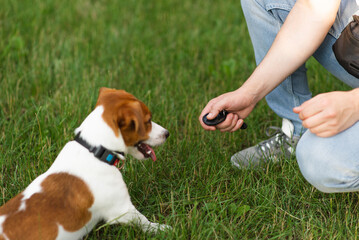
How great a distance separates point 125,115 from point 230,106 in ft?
2.04

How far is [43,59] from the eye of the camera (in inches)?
149

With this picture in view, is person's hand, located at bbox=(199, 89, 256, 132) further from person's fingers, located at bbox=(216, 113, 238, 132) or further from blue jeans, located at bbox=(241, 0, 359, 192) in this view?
blue jeans, located at bbox=(241, 0, 359, 192)

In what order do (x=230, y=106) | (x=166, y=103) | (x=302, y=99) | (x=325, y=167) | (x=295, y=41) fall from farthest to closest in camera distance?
1. (x=166, y=103)
2. (x=302, y=99)
3. (x=230, y=106)
4. (x=295, y=41)
5. (x=325, y=167)

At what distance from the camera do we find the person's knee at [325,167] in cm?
197

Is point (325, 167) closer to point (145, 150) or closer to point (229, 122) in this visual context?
point (229, 122)

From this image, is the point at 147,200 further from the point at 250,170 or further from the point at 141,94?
the point at 141,94

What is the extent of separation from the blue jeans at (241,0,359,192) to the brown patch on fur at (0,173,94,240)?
102 centimetres

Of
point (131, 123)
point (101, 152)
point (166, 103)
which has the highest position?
point (131, 123)

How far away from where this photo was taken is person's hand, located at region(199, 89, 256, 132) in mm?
2334

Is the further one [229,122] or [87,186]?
[229,122]

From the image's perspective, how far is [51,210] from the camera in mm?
1910

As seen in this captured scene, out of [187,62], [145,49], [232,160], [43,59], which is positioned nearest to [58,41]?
[43,59]

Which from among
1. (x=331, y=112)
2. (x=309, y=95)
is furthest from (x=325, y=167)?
(x=309, y=95)

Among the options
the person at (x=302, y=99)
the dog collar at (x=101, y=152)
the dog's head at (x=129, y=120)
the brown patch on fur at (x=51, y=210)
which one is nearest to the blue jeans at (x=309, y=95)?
the person at (x=302, y=99)
